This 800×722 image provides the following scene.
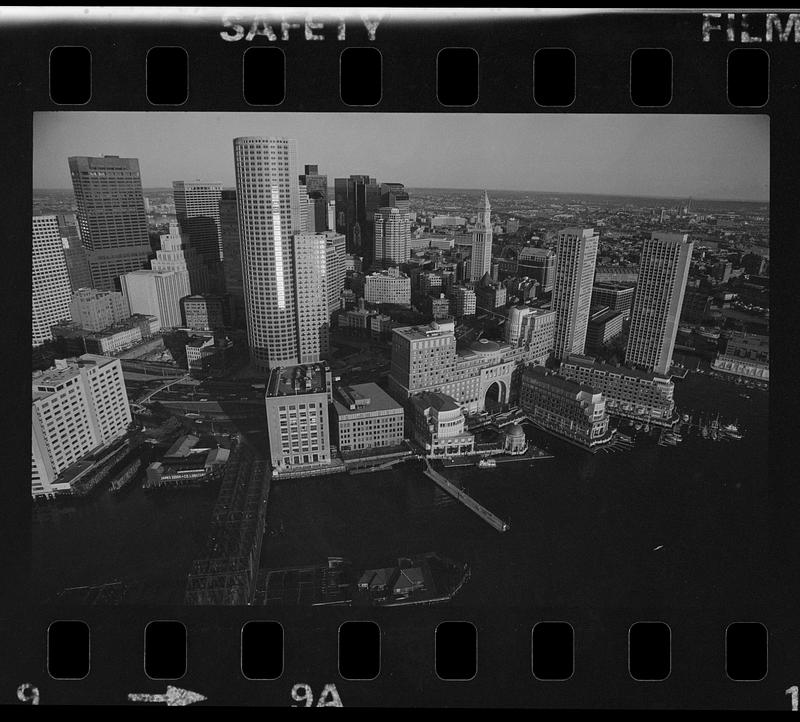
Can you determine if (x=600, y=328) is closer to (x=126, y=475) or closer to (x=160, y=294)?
(x=160, y=294)

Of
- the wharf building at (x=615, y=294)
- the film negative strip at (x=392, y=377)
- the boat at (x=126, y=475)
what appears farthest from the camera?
the wharf building at (x=615, y=294)

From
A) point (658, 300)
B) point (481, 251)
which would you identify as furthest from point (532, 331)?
point (658, 300)

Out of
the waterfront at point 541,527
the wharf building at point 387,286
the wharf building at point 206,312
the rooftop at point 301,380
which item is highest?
the wharf building at point 387,286

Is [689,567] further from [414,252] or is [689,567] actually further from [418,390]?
[414,252]

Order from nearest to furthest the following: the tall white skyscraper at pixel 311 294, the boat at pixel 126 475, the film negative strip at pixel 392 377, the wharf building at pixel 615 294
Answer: the film negative strip at pixel 392 377 → the boat at pixel 126 475 → the wharf building at pixel 615 294 → the tall white skyscraper at pixel 311 294

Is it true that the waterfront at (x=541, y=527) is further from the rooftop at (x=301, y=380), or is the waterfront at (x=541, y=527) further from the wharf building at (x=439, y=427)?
the rooftop at (x=301, y=380)

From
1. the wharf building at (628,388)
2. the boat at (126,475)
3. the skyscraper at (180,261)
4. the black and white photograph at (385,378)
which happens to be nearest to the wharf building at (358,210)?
the black and white photograph at (385,378)

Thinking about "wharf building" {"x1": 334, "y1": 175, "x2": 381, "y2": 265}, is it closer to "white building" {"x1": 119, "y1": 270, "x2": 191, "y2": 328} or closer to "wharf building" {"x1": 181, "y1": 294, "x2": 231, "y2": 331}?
"wharf building" {"x1": 181, "y1": 294, "x2": 231, "y2": 331}

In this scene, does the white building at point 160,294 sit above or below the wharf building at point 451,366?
above
